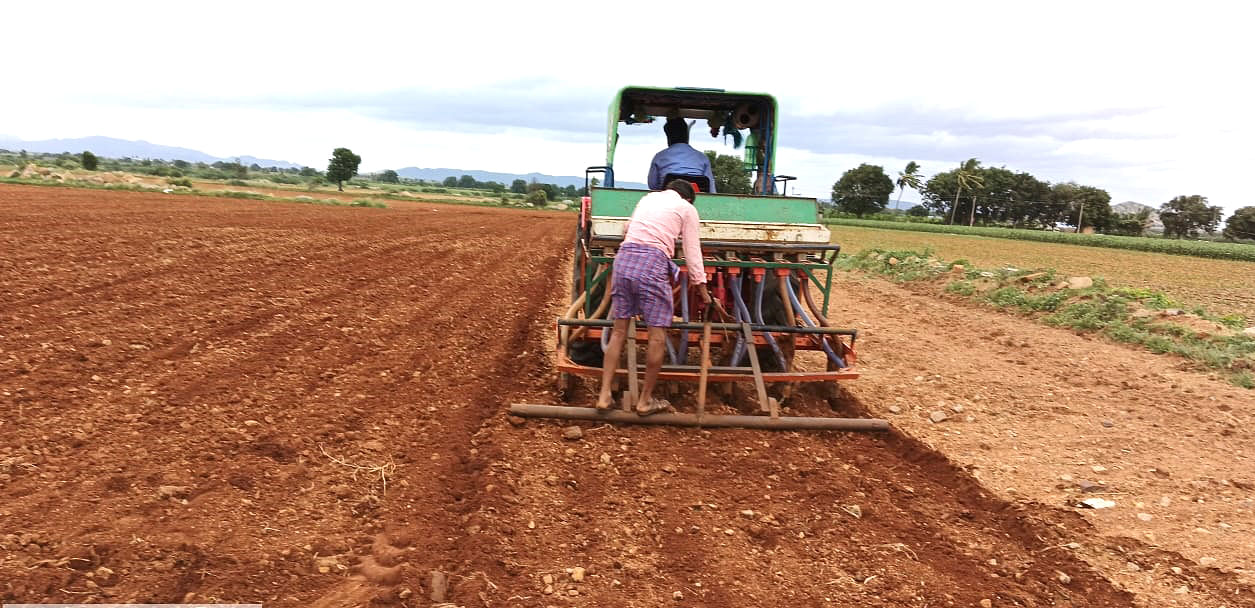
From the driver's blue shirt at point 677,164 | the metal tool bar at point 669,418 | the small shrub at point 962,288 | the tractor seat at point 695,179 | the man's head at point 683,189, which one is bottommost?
the metal tool bar at point 669,418

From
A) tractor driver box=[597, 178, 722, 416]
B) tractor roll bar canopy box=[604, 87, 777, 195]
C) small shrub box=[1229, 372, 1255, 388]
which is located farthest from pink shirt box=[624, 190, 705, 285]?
small shrub box=[1229, 372, 1255, 388]

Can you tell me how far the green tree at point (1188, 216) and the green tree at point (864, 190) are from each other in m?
25.8

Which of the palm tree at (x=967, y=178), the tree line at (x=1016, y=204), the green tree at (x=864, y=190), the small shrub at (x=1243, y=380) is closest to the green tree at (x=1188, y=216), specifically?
the tree line at (x=1016, y=204)

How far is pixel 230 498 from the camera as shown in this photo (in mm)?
3623

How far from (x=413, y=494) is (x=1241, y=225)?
8138cm

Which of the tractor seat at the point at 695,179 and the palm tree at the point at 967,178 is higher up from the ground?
the palm tree at the point at 967,178

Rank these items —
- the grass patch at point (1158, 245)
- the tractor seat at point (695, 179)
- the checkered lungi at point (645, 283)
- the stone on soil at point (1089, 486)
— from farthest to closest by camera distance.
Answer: the grass patch at point (1158, 245)
the tractor seat at point (695, 179)
the checkered lungi at point (645, 283)
the stone on soil at point (1089, 486)

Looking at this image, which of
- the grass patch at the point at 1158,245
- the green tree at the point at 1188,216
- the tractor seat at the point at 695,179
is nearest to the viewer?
the tractor seat at the point at 695,179

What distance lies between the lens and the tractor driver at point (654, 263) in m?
4.94

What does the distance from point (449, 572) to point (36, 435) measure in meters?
2.70

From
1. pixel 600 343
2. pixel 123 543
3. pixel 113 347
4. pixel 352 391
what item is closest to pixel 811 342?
pixel 600 343

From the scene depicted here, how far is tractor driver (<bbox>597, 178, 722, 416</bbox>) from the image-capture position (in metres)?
4.94

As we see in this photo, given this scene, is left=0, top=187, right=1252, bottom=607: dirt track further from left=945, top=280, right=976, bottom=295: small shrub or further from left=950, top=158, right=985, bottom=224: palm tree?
left=950, top=158, right=985, bottom=224: palm tree

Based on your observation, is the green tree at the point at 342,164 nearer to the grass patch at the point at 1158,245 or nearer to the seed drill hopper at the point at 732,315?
the grass patch at the point at 1158,245
